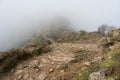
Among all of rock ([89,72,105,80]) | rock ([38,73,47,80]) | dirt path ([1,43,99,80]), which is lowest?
rock ([38,73,47,80])

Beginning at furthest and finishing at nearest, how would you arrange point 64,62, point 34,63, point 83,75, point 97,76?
point 34,63 < point 64,62 < point 83,75 < point 97,76

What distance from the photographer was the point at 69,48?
1864 centimetres

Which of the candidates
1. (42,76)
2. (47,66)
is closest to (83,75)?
(42,76)

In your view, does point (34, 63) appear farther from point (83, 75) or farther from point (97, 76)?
point (97, 76)

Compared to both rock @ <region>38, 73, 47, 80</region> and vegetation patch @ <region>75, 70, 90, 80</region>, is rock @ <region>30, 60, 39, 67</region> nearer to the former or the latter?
rock @ <region>38, 73, 47, 80</region>

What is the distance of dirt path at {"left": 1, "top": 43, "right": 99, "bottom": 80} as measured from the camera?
50.5 feet

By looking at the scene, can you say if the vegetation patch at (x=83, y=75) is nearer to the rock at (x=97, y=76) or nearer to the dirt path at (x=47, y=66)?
the rock at (x=97, y=76)

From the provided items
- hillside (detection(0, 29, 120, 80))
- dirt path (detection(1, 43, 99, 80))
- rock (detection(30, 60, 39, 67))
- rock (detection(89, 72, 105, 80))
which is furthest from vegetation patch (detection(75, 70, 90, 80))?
rock (detection(30, 60, 39, 67))

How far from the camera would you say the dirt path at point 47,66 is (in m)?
15.4

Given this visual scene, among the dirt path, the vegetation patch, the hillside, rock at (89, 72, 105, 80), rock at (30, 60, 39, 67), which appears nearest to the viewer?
rock at (89, 72, 105, 80)

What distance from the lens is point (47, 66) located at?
16.3 meters

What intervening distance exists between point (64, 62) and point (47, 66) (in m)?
0.93

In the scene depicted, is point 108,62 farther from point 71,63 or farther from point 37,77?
point 37,77

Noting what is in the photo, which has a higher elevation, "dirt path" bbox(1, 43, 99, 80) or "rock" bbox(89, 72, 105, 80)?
"rock" bbox(89, 72, 105, 80)
